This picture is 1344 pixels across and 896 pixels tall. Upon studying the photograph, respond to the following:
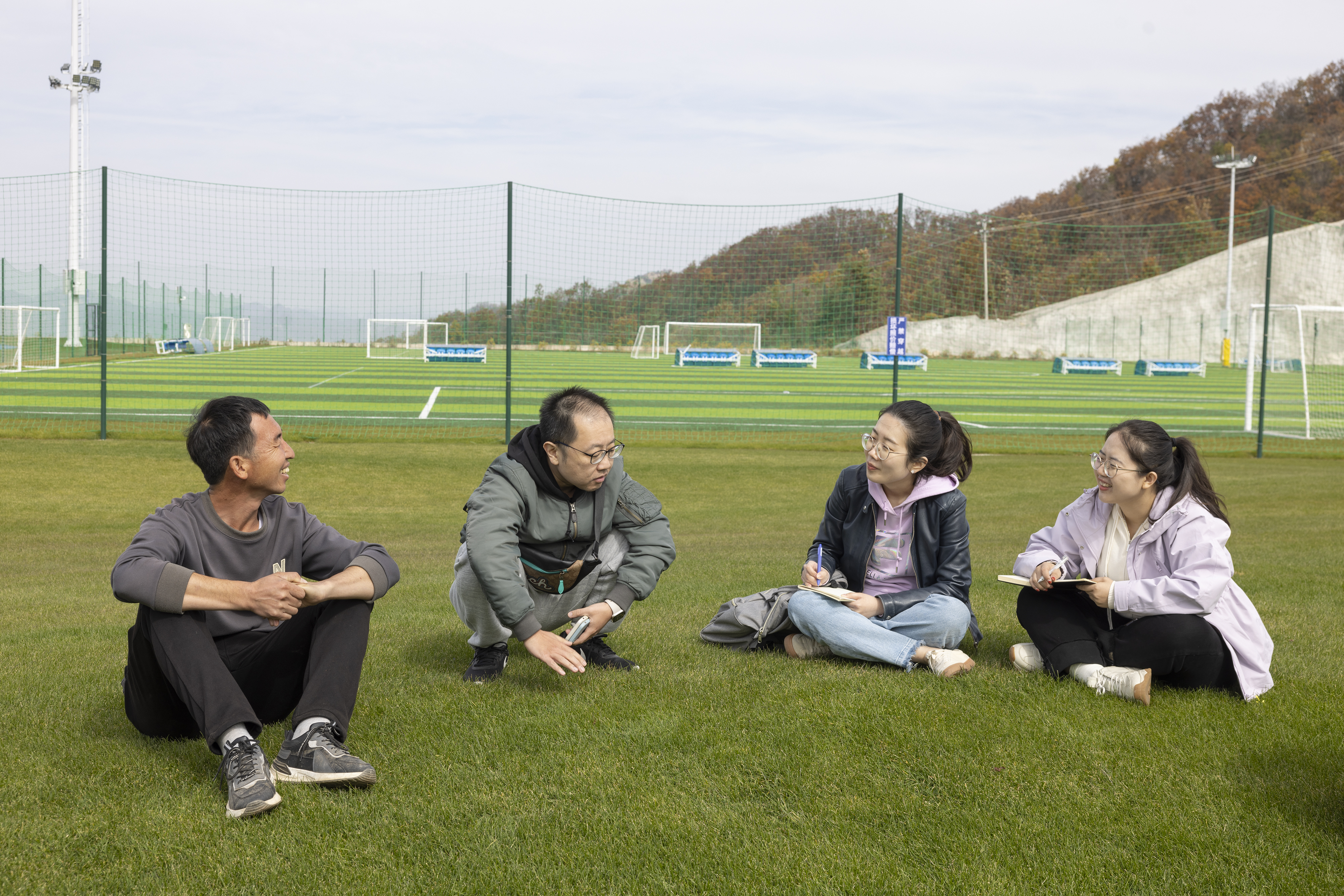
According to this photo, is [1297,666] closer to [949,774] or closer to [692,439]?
[949,774]

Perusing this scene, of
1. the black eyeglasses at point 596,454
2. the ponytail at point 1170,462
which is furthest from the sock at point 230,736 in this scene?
the ponytail at point 1170,462

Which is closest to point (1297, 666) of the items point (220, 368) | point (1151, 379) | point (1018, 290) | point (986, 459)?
point (986, 459)

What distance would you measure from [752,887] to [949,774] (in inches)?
35.2

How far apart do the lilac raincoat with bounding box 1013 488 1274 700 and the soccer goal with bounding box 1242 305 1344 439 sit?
36.9 feet

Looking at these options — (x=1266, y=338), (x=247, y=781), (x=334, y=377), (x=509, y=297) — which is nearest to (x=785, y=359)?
(x=334, y=377)

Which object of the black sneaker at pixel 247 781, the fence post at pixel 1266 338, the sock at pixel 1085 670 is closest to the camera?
the black sneaker at pixel 247 781

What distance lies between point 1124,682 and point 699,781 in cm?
175

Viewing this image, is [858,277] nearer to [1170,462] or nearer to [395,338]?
[1170,462]

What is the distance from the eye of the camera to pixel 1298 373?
3969 centimetres

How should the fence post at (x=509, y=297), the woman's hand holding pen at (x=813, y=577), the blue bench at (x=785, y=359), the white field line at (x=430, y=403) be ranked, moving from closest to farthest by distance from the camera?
the woman's hand holding pen at (x=813, y=577) → the fence post at (x=509, y=297) → the white field line at (x=430, y=403) → the blue bench at (x=785, y=359)

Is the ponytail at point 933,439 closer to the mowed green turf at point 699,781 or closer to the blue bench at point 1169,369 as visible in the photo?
the mowed green turf at point 699,781

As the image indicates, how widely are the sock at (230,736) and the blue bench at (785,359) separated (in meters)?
38.0

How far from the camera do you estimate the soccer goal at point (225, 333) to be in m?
50.4

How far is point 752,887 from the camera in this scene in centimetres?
253
